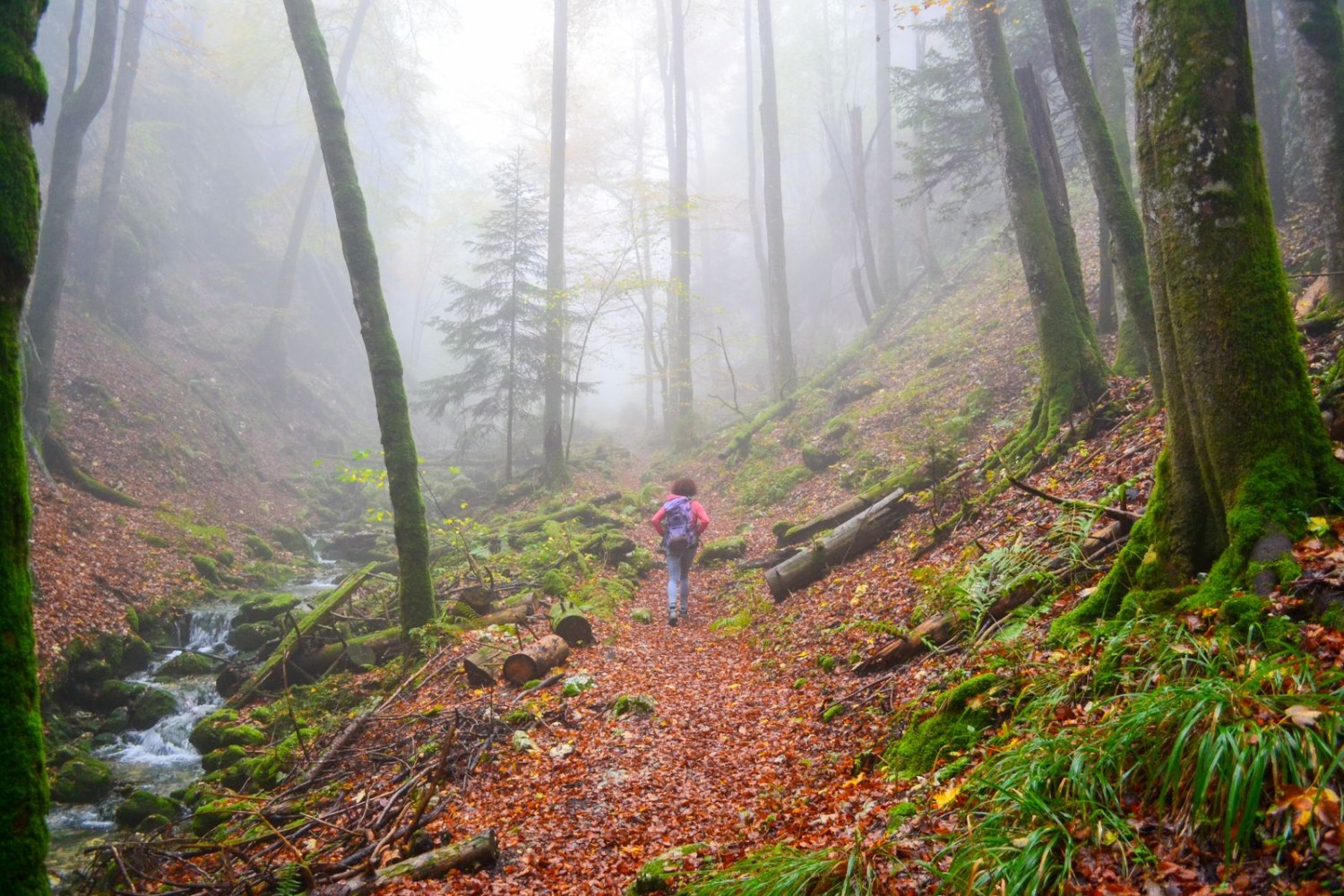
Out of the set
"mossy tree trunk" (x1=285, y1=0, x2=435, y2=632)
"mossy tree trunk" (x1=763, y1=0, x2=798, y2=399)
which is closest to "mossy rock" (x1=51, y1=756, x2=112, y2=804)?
"mossy tree trunk" (x1=285, y1=0, x2=435, y2=632)

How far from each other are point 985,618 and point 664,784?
281 centimetres

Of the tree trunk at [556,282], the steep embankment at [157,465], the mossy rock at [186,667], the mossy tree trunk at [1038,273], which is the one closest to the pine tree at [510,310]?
the tree trunk at [556,282]

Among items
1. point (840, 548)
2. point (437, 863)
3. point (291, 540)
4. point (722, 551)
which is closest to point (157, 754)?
point (437, 863)

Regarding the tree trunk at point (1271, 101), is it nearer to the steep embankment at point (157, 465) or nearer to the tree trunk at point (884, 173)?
the tree trunk at point (884, 173)

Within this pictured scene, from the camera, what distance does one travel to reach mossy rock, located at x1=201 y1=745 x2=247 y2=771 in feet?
23.4

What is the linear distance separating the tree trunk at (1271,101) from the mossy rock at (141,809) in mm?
16860

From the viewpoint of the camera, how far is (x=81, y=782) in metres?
6.99

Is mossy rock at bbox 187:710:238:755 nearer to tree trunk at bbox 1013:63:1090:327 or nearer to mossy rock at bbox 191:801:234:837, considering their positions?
mossy rock at bbox 191:801:234:837

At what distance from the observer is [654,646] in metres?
8.62

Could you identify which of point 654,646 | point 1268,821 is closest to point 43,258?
point 654,646

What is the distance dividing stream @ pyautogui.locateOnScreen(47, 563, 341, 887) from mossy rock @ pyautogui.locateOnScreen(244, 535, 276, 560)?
351 cm

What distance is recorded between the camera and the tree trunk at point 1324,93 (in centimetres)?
739

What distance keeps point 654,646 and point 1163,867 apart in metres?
6.68

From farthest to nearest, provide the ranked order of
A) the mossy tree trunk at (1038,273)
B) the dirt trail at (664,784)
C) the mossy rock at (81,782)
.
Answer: the mossy tree trunk at (1038,273) < the mossy rock at (81,782) < the dirt trail at (664,784)
